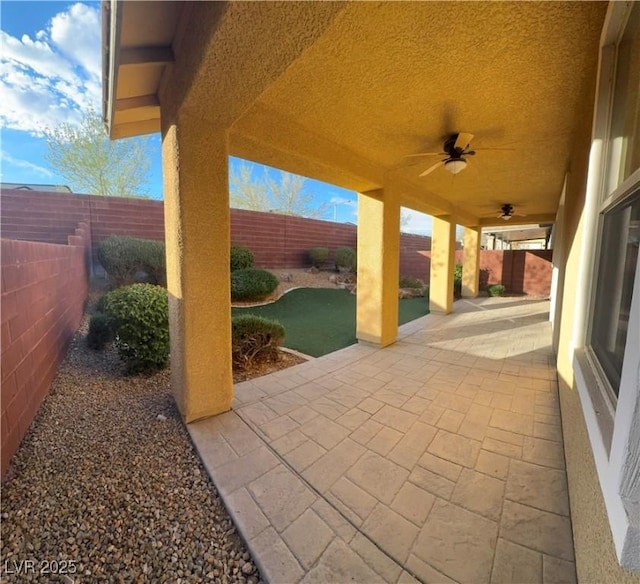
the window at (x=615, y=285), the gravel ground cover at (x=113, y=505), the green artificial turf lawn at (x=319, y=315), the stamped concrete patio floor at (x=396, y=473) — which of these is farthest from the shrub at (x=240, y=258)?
the window at (x=615, y=285)

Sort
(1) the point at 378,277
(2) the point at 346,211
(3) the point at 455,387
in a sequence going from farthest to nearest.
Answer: (2) the point at 346,211 → (1) the point at 378,277 → (3) the point at 455,387

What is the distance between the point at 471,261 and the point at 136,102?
32.2 ft

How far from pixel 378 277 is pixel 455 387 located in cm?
192

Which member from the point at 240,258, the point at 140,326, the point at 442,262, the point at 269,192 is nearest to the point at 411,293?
the point at 442,262

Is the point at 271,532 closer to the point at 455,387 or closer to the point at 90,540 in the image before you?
the point at 90,540

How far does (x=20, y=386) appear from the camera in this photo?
195 cm

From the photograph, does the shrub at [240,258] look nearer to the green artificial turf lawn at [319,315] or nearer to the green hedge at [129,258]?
the green artificial turf lawn at [319,315]

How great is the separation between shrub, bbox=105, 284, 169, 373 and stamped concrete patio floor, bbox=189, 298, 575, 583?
41.7 inches

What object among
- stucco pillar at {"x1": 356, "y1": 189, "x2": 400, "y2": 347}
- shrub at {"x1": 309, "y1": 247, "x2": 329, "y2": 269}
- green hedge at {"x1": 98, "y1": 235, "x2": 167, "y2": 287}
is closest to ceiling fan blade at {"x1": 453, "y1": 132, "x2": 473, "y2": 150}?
stucco pillar at {"x1": 356, "y1": 189, "x2": 400, "y2": 347}

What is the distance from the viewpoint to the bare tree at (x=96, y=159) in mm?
10617

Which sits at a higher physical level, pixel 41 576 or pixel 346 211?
pixel 346 211

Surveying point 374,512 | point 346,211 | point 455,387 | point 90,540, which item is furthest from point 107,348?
point 346,211

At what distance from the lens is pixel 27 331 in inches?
85.3

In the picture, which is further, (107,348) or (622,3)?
(107,348)
